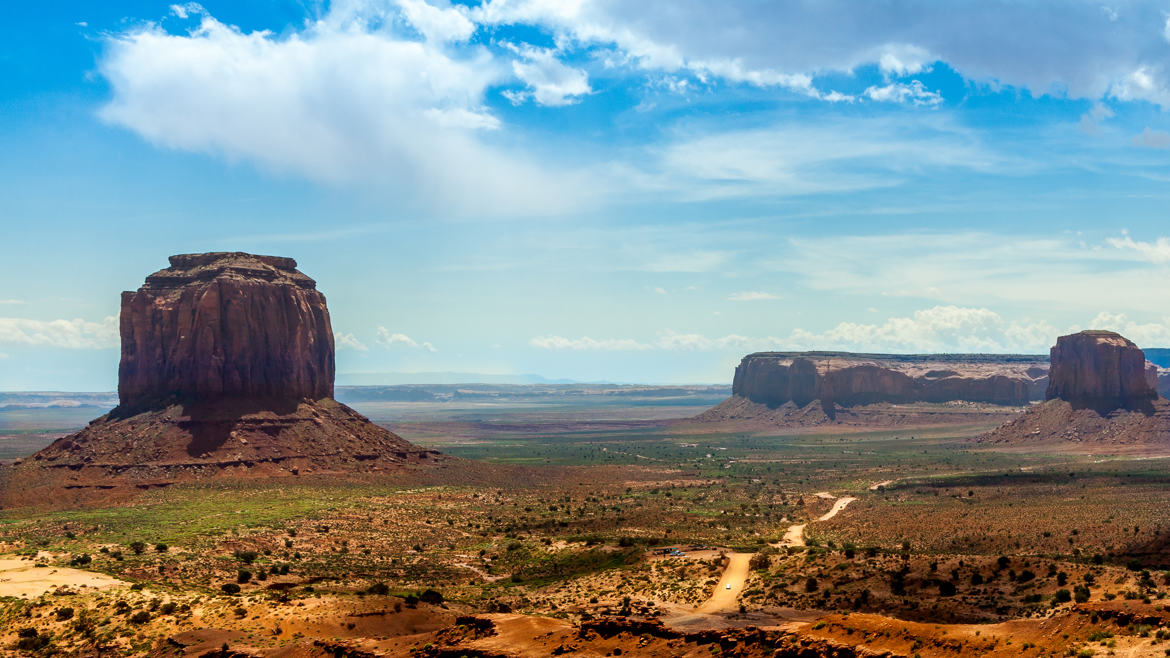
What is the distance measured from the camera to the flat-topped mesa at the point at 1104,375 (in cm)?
16988

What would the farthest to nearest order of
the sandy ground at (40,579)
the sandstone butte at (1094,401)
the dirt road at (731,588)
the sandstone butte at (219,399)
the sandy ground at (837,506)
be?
the sandstone butte at (1094,401) → the sandstone butte at (219,399) → the sandy ground at (837,506) → the sandy ground at (40,579) → the dirt road at (731,588)

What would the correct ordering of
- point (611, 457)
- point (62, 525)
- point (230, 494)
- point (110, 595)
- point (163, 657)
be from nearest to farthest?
point (163, 657)
point (110, 595)
point (62, 525)
point (230, 494)
point (611, 457)

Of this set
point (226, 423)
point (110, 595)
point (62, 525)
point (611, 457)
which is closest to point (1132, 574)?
point (110, 595)

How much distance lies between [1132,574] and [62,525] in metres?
73.9

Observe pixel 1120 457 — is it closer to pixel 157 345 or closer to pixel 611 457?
pixel 611 457

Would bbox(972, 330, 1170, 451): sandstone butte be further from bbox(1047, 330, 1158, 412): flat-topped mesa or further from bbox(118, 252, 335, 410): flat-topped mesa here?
bbox(118, 252, 335, 410): flat-topped mesa

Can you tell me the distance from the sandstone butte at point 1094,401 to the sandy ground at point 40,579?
498ft

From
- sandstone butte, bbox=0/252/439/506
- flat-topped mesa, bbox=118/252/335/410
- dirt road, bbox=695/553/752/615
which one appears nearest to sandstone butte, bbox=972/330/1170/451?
sandstone butte, bbox=0/252/439/506

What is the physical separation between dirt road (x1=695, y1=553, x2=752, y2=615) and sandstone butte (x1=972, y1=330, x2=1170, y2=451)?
124 m

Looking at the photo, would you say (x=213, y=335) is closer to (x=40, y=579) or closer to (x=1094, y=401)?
(x=40, y=579)

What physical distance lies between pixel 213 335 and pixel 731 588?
8114cm

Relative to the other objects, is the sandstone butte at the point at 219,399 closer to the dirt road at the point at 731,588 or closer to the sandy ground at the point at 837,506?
the sandy ground at the point at 837,506

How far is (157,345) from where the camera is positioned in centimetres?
11350

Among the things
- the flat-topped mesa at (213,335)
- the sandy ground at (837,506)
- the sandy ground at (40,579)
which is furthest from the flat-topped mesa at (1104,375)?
the sandy ground at (40,579)
